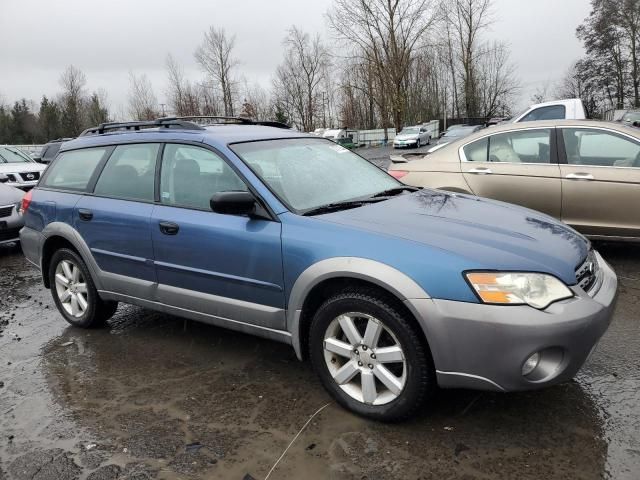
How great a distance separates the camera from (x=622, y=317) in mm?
4129

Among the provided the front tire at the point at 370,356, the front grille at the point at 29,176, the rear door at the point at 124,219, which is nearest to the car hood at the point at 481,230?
the front tire at the point at 370,356

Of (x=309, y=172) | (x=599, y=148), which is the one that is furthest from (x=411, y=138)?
(x=309, y=172)

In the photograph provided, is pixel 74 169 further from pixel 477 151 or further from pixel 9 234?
pixel 477 151

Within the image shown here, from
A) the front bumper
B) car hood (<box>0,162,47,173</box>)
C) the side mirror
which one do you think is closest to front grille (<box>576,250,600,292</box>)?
the front bumper

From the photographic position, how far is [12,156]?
12.7 meters

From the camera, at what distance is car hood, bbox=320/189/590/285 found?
2.66 metres

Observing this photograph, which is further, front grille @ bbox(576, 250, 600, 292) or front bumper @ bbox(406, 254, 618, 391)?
front grille @ bbox(576, 250, 600, 292)

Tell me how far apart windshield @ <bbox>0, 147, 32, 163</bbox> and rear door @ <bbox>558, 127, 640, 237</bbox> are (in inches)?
472

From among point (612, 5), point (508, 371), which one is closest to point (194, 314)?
point (508, 371)

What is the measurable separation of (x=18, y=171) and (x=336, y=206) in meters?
10.4

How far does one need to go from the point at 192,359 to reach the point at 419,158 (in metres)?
3.95

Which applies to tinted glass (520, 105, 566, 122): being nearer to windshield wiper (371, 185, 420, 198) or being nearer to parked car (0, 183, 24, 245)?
windshield wiper (371, 185, 420, 198)

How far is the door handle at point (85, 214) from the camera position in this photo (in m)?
4.17

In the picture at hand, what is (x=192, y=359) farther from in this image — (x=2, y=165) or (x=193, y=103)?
(x=193, y=103)
